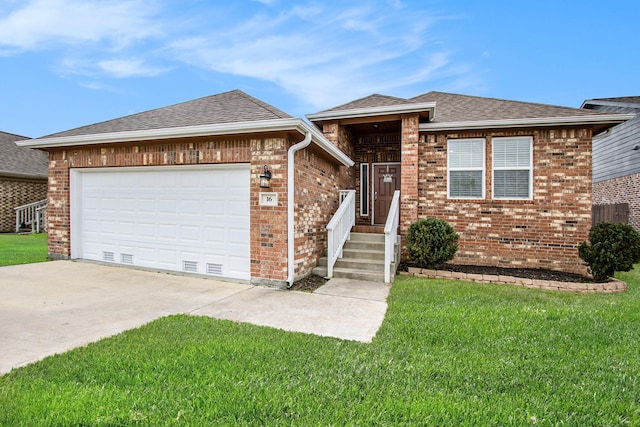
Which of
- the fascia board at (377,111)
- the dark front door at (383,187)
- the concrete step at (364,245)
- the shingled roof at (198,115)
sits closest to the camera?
the shingled roof at (198,115)

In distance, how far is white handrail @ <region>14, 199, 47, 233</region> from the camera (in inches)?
591

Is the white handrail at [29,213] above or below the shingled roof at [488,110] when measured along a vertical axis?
below

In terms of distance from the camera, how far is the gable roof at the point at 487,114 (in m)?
7.46

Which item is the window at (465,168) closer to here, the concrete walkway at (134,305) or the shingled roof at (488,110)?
the shingled roof at (488,110)

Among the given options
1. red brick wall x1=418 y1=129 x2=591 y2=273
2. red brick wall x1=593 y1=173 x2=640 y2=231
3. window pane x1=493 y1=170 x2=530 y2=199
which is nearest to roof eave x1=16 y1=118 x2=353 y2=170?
red brick wall x1=418 y1=129 x2=591 y2=273

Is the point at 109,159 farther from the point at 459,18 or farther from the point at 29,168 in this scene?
the point at 29,168

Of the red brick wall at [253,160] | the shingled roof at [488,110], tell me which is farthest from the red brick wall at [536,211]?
the red brick wall at [253,160]

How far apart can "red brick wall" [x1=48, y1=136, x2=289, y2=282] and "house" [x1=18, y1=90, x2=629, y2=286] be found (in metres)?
0.02

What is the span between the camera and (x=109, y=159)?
722 cm

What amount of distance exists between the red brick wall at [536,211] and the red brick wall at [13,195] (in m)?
18.5

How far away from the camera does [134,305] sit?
182 inches

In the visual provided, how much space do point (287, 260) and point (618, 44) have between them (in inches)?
713

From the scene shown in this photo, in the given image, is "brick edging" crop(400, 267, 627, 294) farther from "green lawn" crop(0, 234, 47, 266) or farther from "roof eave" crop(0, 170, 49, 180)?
"roof eave" crop(0, 170, 49, 180)

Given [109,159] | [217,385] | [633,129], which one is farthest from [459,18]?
[217,385]
